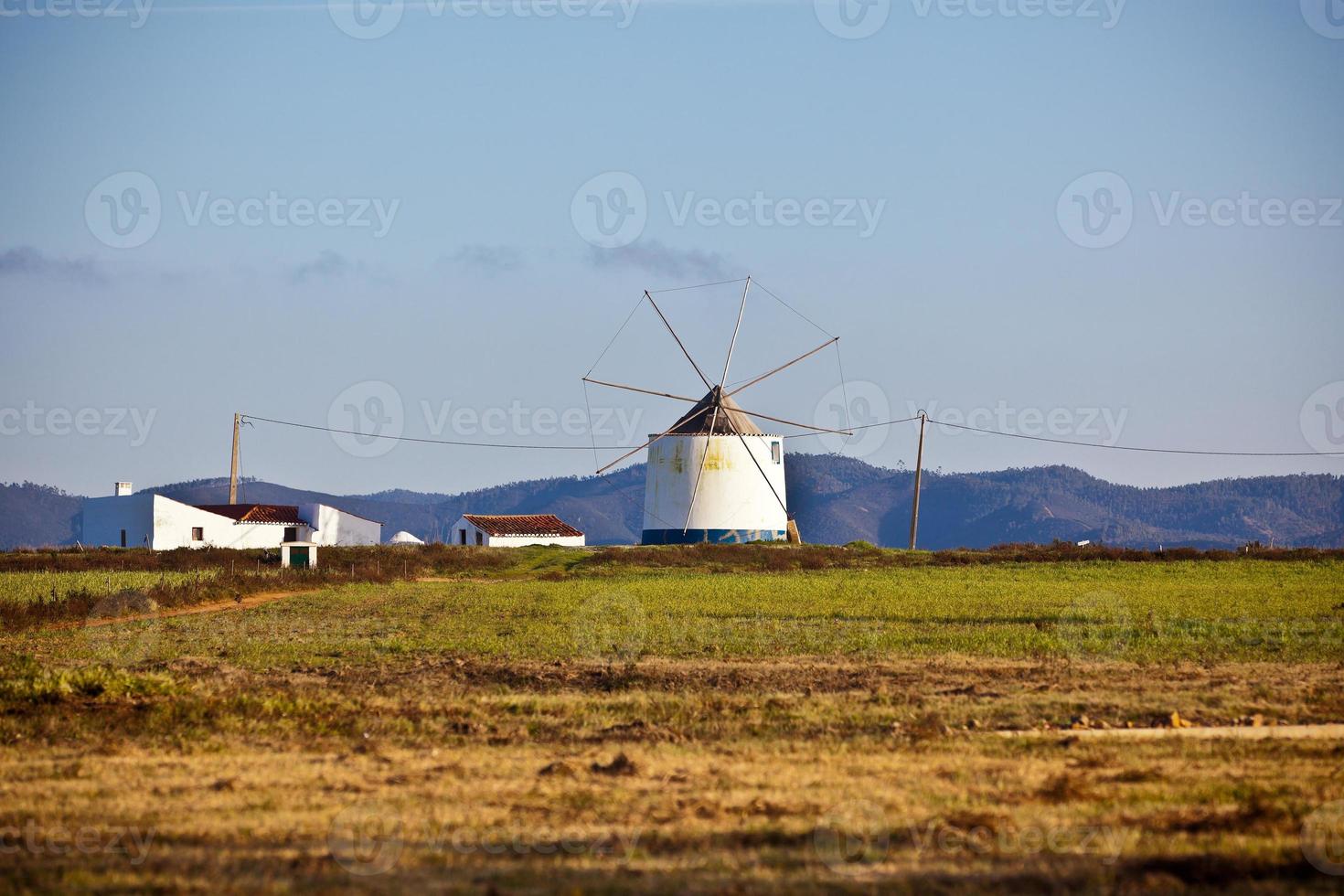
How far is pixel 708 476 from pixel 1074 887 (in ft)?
200

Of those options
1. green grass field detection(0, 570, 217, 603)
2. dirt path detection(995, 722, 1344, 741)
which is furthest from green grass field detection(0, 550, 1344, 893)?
green grass field detection(0, 570, 217, 603)

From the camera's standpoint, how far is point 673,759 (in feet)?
38.4

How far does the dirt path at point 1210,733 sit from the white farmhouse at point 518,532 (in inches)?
2621

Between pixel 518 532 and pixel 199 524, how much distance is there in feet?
59.1

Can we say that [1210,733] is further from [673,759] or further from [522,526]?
[522,526]

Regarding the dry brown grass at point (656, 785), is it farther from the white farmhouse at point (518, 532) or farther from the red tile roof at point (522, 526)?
the red tile roof at point (522, 526)

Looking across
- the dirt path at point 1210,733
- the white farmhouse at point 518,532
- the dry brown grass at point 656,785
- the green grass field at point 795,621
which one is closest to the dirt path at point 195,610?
the green grass field at point 795,621

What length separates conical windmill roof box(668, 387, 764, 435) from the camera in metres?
70.6

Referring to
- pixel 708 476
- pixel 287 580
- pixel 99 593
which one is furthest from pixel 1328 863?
pixel 708 476

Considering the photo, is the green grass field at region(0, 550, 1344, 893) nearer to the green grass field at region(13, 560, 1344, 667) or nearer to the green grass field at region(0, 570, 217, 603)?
the green grass field at region(13, 560, 1344, 667)

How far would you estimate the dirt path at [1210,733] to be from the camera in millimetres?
12414

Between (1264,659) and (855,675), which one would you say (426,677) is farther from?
(1264,659)

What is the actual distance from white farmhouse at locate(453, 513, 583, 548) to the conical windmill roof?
11392 mm

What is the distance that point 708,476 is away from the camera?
225 feet
